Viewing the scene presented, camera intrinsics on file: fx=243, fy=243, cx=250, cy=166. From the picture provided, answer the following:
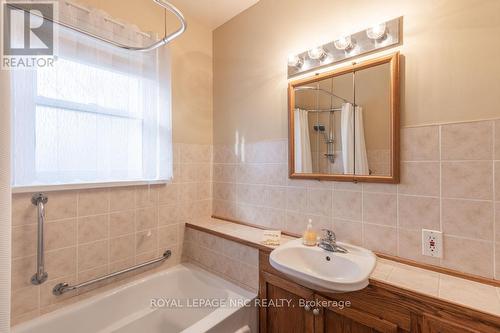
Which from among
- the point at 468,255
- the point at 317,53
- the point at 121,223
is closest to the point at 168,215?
the point at 121,223

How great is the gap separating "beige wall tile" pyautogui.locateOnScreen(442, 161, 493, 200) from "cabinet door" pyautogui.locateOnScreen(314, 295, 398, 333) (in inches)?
26.4

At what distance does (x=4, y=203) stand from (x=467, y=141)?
1712 millimetres

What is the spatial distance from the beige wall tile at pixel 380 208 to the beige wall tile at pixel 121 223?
1.57 meters

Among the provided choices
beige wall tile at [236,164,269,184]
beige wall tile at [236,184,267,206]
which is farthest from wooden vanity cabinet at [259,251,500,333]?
beige wall tile at [236,164,269,184]

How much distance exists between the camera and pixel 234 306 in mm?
1463

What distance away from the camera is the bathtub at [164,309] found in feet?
Result: 4.55

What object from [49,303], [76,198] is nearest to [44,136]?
[76,198]

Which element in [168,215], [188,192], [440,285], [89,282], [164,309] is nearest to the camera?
[440,285]

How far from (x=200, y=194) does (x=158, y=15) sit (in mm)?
1511

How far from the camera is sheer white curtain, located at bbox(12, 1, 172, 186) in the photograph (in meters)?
1.32

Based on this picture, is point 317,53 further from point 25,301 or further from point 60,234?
point 25,301

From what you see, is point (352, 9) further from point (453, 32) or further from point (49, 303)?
point (49, 303)

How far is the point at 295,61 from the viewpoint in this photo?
169 cm

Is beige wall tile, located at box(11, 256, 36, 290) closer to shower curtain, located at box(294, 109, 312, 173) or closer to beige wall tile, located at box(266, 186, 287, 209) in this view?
beige wall tile, located at box(266, 186, 287, 209)
